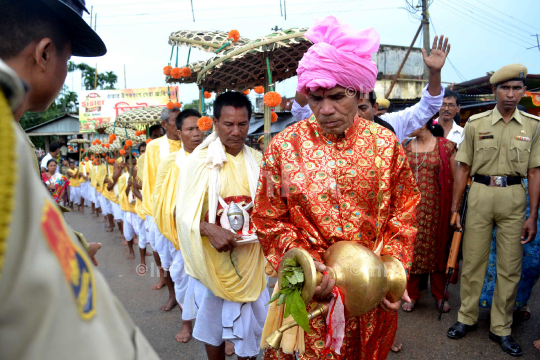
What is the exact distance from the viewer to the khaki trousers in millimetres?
3572

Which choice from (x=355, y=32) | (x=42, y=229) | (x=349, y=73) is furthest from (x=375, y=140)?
(x=42, y=229)

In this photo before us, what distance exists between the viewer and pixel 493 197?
3.63 m

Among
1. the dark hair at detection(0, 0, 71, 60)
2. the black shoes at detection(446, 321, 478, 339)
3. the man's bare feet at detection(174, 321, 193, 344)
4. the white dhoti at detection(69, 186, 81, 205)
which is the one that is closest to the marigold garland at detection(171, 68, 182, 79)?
the dark hair at detection(0, 0, 71, 60)

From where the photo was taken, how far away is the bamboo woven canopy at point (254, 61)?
96.7 inches

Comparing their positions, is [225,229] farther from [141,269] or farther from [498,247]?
[141,269]

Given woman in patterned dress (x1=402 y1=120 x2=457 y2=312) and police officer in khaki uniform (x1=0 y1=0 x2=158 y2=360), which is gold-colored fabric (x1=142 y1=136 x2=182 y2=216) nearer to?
woman in patterned dress (x1=402 y1=120 x2=457 y2=312)

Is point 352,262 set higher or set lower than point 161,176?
lower

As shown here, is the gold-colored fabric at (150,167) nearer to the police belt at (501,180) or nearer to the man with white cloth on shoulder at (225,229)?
the man with white cloth on shoulder at (225,229)

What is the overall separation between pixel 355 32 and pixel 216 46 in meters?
1.50

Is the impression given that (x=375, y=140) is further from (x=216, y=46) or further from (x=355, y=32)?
(x=216, y=46)

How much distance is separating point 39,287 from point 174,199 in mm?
3290

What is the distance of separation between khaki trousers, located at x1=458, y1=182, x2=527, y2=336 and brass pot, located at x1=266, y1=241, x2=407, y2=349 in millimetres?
2388

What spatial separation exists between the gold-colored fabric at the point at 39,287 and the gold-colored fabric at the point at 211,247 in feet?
7.68

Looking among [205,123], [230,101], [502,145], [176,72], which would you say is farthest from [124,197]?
[502,145]
